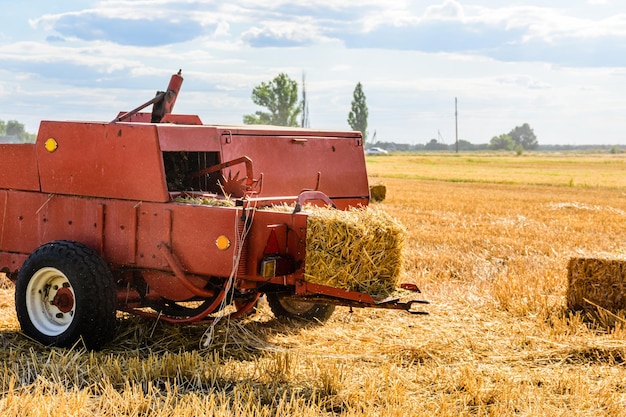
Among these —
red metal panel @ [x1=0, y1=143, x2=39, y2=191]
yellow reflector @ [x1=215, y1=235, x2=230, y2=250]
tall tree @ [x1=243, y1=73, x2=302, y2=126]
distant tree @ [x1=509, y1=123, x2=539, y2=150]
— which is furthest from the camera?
distant tree @ [x1=509, y1=123, x2=539, y2=150]

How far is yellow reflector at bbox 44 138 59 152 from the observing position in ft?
23.9

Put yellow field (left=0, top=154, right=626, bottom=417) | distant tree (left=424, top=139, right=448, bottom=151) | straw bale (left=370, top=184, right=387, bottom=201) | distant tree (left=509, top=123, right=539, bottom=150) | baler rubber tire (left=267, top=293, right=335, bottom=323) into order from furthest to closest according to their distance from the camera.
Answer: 1. distant tree (left=509, top=123, right=539, bottom=150)
2. distant tree (left=424, top=139, right=448, bottom=151)
3. straw bale (left=370, top=184, right=387, bottom=201)
4. baler rubber tire (left=267, top=293, right=335, bottom=323)
5. yellow field (left=0, top=154, right=626, bottom=417)

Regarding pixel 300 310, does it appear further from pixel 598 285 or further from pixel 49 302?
pixel 598 285

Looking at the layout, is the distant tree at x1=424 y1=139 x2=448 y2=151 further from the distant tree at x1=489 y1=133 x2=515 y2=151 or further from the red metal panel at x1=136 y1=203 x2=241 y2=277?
the red metal panel at x1=136 y1=203 x2=241 y2=277

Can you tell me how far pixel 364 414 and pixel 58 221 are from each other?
3.48 meters

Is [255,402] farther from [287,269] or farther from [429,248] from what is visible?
[429,248]

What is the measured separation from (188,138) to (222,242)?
1054 mm

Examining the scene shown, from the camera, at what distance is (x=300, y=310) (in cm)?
814

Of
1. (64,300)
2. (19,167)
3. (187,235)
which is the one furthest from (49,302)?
(187,235)

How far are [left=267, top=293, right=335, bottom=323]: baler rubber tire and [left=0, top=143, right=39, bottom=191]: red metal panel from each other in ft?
7.72

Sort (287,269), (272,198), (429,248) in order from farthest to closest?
(429,248)
(272,198)
(287,269)

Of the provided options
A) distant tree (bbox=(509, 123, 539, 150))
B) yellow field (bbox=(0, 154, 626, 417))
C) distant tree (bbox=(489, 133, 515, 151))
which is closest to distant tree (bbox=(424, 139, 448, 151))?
distant tree (bbox=(489, 133, 515, 151))

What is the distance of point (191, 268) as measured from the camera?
6582mm

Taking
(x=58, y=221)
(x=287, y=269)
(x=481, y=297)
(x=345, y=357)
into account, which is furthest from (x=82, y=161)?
(x=481, y=297)
